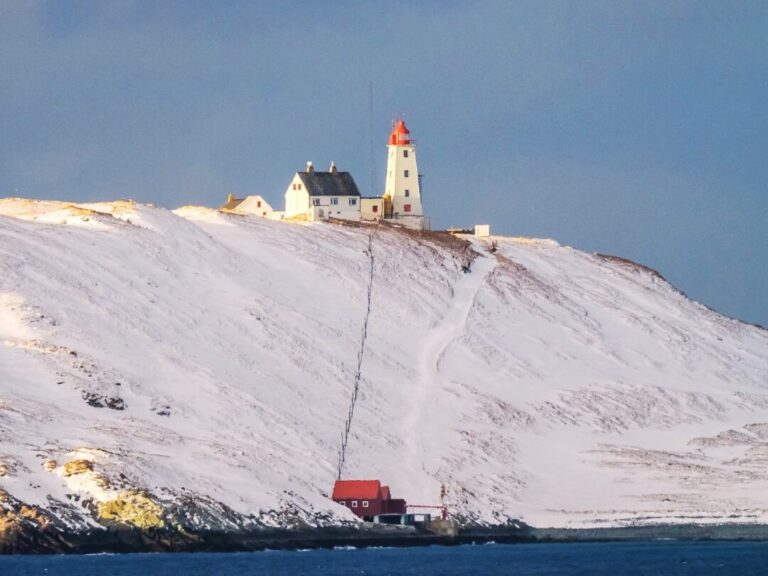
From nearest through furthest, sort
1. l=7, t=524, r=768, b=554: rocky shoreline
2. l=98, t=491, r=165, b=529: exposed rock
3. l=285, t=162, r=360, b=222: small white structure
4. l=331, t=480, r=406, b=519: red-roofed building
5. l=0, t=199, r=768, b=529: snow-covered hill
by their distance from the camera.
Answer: l=7, t=524, r=768, b=554: rocky shoreline < l=98, t=491, r=165, b=529: exposed rock < l=0, t=199, r=768, b=529: snow-covered hill < l=331, t=480, r=406, b=519: red-roofed building < l=285, t=162, r=360, b=222: small white structure

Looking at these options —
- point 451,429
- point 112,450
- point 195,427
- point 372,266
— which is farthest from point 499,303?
point 112,450

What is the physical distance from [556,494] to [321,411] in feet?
38.0

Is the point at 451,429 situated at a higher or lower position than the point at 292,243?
lower

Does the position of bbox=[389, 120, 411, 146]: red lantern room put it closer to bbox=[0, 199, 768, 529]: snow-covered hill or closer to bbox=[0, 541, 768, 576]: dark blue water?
bbox=[0, 199, 768, 529]: snow-covered hill

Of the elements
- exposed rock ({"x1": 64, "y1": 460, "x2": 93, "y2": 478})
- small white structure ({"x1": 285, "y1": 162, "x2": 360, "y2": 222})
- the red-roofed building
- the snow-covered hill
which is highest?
small white structure ({"x1": 285, "y1": 162, "x2": 360, "y2": 222})

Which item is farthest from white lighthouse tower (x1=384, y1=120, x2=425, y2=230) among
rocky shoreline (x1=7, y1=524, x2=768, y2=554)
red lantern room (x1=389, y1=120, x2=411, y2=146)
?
rocky shoreline (x1=7, y1=524, x2=768, y2=554)

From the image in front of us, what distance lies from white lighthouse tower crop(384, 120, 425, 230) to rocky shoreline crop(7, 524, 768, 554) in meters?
44.2

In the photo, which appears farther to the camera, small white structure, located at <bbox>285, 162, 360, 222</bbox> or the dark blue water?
small white structure, located at <bbox>285, 162, 360, 222</bbox>

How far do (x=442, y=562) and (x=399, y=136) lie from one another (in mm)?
57569

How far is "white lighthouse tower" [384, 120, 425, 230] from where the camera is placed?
5187 inches

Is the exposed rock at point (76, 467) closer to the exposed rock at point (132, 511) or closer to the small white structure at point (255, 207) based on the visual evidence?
the exposed rock at point (132, 511)

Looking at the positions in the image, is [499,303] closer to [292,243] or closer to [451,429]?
[292,243]

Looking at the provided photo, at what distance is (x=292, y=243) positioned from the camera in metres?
119

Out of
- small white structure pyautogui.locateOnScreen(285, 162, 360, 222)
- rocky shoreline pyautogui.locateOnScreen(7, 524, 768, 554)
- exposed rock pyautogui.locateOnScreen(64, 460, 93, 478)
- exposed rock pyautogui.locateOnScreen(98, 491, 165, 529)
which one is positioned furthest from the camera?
small white structure pyautogui.locateOnScreen(285, 162, 360, 222)
